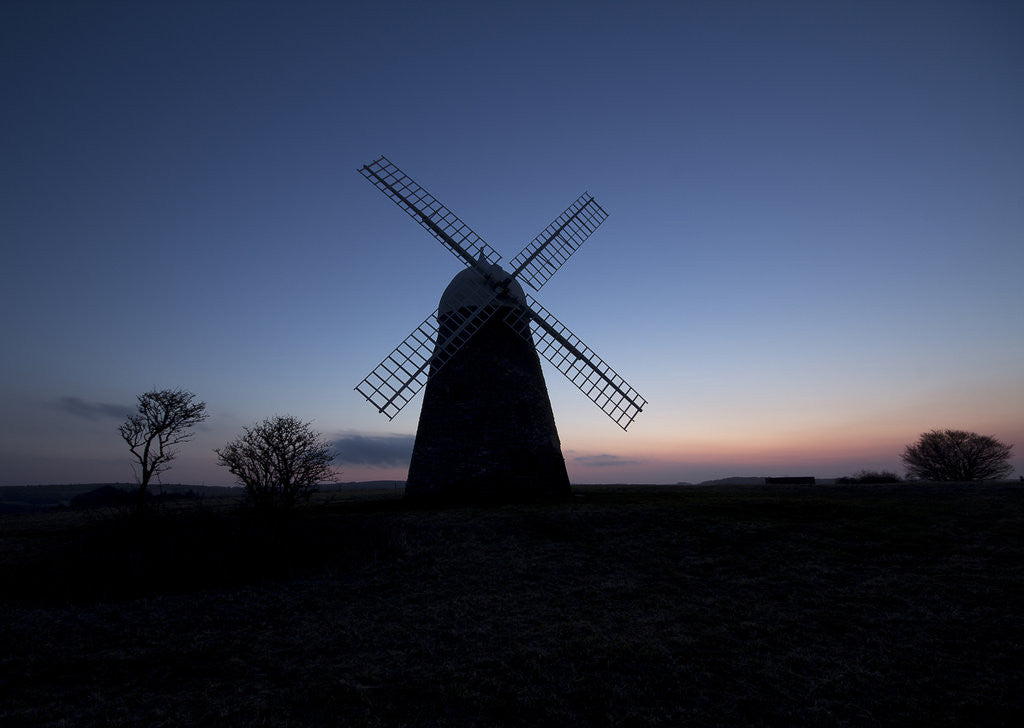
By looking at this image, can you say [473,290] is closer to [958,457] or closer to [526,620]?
[526,620]

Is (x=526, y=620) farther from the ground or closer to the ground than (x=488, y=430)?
closer to the ground

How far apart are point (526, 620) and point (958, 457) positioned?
47.6 metres

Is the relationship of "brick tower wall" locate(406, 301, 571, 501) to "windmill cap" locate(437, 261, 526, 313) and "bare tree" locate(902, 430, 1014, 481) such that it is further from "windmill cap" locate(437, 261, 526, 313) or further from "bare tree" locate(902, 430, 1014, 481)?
"bare tree" locate(902, 430, 1014, 481)

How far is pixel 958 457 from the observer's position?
40.7m

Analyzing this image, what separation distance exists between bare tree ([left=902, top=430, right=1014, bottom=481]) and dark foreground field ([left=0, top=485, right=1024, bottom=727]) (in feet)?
103

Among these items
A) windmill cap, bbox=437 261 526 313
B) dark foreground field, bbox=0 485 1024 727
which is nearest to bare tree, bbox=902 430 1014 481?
dark foreground field, bbox=0 485 1024 727

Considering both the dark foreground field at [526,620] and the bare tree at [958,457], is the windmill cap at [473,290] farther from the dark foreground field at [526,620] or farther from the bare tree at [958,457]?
the bare tree at [958,457]

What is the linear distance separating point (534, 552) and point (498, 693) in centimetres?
657

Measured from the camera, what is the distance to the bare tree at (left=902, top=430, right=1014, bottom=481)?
3984 cm

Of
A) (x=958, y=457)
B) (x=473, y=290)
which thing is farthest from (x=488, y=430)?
(x=958, y=457)

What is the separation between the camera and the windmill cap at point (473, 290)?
22391 millimetres

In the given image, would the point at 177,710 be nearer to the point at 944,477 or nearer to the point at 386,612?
the point at 386,612

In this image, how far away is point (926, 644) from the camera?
7.85 metres

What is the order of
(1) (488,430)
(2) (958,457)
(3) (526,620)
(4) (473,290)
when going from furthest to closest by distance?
(2) (958,457), (4) (473,290), (1) (488,430), (3) (526,620)
